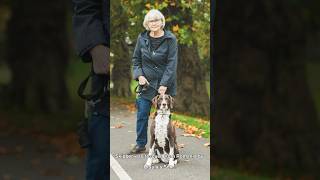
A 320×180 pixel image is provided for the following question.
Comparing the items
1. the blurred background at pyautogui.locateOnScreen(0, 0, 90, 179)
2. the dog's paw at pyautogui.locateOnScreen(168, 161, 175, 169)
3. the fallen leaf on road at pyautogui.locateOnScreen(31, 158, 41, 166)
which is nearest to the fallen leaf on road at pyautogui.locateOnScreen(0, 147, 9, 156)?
the fallen leaf on road at pyautogui.locateOnScreen(31, 158, 41, 166)

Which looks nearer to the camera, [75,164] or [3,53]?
[75,164]

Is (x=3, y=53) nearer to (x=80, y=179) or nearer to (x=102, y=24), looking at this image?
(x=80, y=179)

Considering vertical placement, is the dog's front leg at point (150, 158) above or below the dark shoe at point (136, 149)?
below

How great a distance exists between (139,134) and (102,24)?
0.55 meters

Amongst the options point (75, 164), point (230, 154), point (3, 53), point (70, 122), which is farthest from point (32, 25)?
point (230, 154)

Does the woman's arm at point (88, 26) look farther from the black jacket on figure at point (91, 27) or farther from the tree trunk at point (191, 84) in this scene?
the tree trunk at point (191, 84)

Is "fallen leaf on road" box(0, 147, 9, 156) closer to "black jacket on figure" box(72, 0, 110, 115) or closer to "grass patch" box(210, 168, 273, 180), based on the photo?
"grass patch" box(210, 168, 273, 180)

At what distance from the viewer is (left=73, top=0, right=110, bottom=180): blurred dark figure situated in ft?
9.64

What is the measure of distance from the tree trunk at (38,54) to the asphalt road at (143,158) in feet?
26.2

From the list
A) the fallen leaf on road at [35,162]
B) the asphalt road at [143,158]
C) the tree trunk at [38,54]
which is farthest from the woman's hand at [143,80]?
the tree trunk at [38,54]

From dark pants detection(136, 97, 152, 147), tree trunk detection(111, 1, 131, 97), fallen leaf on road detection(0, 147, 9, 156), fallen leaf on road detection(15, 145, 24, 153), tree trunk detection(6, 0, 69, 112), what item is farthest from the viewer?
tree trunk detection(6, 0, 69, 112)

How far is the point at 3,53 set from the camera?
11.4 m

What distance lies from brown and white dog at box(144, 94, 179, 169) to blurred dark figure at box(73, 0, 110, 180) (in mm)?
226

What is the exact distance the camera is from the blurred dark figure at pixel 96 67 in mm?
2938
